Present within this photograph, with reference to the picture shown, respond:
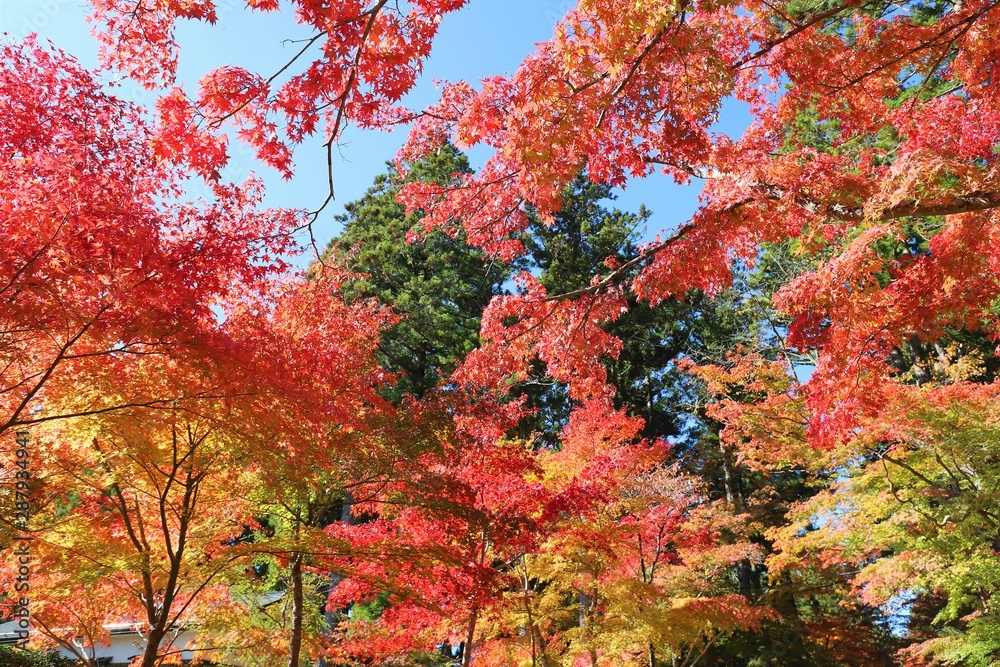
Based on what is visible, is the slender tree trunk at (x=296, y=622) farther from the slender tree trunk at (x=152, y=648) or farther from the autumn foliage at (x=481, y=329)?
the slender tree trunk at (x=152, y=648)

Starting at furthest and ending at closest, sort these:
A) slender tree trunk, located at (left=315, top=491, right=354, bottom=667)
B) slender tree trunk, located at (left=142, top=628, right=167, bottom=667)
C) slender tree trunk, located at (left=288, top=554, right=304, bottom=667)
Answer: slender tree trunk, located at (left=315, top=491, right=354, bottom=667) < slender tree trunk, located at (left=288, top=554, right=304, bottom=667) < slender tree trunk, located at (left=142, top=628, right=167, bottom=667)

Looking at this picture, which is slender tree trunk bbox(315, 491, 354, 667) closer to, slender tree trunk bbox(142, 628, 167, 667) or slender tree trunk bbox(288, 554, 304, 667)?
slender tree trunk bbox(288, 554, 304, 667)

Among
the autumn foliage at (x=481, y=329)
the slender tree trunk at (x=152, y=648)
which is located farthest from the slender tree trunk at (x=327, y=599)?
the slender tree trunk at (x=152, y=648)

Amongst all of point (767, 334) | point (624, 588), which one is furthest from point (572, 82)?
point (767, 334)

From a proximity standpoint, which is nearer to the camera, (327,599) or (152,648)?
(152,648)

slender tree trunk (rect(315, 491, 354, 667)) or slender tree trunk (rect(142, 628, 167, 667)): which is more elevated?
slender tree trunk (rect(315, 491, 354, 667))

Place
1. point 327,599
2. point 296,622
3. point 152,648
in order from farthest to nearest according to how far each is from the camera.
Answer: point 327,599 < point 296,622 < point 152,648

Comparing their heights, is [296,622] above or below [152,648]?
above

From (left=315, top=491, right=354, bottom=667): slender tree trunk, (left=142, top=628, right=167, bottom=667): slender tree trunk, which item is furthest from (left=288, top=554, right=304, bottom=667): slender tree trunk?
(left=142, top=628, right=167, bottom=667): slender tree trunk

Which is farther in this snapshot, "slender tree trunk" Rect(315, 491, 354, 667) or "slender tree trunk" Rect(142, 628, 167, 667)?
"slender tree trunk" Rect(315, 491, 354, 667)

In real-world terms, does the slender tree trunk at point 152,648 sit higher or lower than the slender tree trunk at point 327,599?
lower

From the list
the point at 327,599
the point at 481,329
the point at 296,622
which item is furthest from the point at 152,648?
the point at 327,599

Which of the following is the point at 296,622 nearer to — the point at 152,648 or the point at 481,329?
the point at 152,648

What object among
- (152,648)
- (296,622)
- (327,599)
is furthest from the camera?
(327,599)
